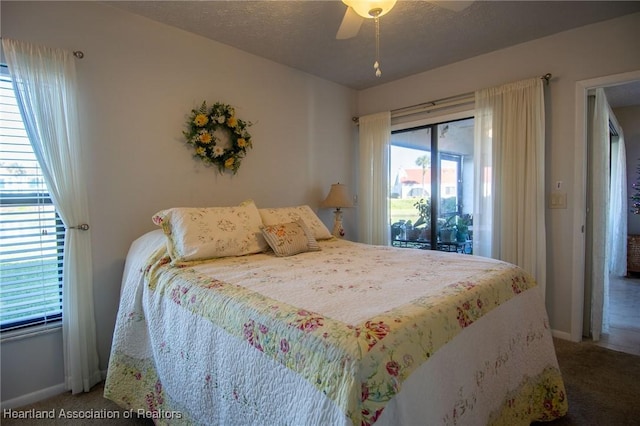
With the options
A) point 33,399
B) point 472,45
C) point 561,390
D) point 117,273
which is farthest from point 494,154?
point 33,399

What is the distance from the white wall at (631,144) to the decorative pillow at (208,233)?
597cm

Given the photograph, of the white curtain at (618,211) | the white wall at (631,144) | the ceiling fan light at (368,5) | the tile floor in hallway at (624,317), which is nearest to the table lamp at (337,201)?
the ceiling fan light at (368,5)

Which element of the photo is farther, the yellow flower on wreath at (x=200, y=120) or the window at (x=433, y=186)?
the window at (x=433, y=186)

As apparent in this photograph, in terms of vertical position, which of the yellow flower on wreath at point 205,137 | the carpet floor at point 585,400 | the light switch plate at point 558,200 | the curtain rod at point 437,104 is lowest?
the carpet floor at point 585,400

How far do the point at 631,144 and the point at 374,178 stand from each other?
440cm

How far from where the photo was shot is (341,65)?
10.8 feet

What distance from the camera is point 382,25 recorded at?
2.52 meters

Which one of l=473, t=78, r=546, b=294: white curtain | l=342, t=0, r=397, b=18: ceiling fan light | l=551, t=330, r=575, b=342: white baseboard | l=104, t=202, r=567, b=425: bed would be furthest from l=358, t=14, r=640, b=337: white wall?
l=342, t=0, r=397, b=18: ceiling fan light

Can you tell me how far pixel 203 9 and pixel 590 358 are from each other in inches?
150

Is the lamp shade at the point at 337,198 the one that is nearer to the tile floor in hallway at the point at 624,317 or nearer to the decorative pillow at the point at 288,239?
the decorative pillow at the point at 288,239

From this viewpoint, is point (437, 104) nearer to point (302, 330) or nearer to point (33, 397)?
point (302, 330)

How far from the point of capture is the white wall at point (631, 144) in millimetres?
4988

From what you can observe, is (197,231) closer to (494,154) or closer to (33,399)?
(33,399)

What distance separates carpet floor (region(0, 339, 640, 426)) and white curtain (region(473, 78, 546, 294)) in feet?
2.23
